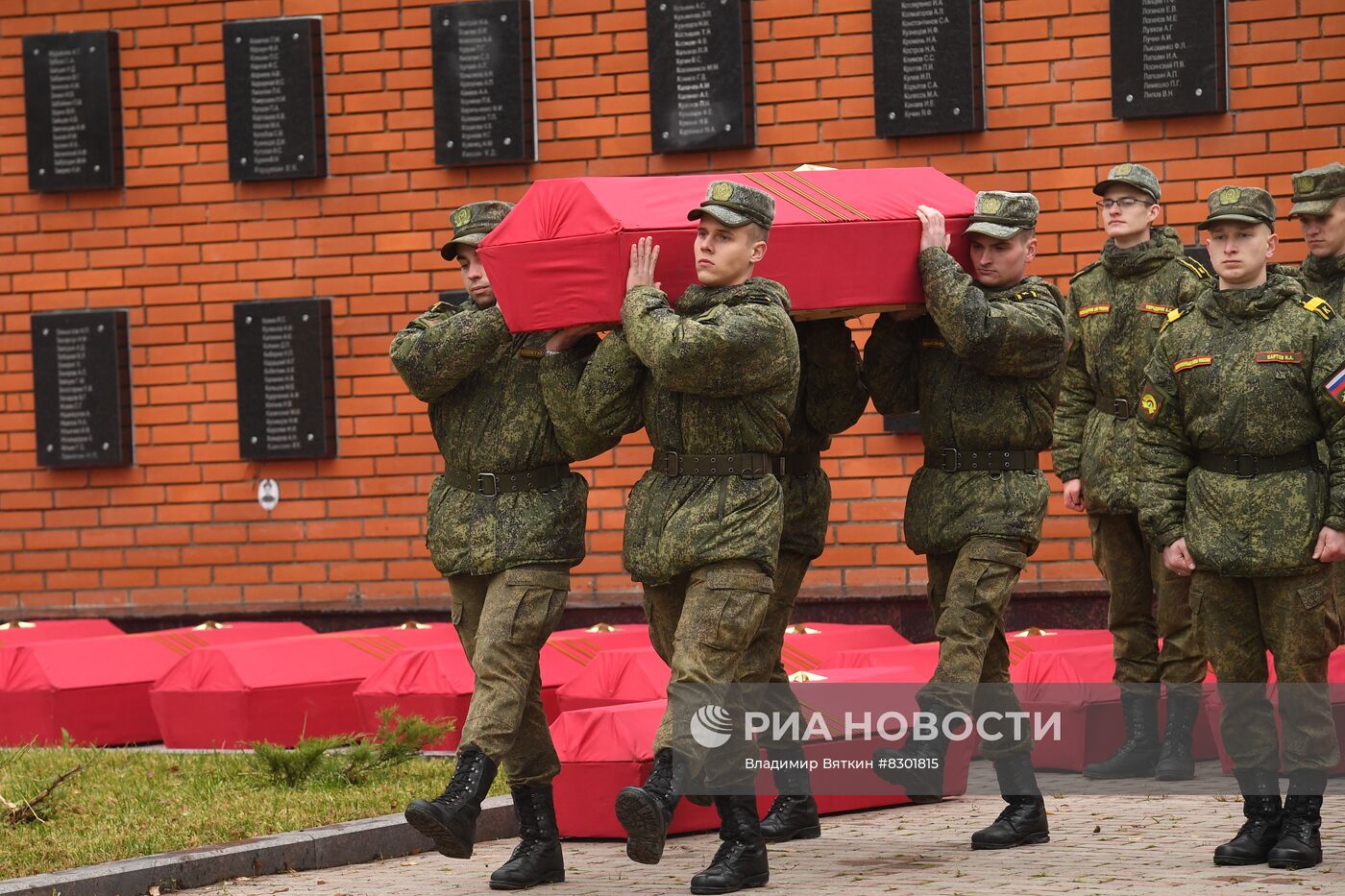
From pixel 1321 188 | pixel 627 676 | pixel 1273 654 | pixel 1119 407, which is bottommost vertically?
pixel 627 676

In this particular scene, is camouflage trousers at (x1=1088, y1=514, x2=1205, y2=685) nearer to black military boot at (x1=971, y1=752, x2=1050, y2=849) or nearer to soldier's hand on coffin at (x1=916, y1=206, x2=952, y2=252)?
black military boot at (x1=971, y1=752, x2=1050, y2=849)

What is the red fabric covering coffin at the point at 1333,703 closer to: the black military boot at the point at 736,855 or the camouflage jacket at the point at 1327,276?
the camouflage jacket at the point at 1327,276

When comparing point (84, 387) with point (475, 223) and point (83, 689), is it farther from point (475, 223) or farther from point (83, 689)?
point (475, 223)

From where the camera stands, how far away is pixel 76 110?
38.7ft

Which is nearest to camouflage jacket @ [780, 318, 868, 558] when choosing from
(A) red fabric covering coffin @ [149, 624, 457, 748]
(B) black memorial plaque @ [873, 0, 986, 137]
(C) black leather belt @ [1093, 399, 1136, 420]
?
(C) black leather belt @ [1093, 399, 1136, 420]

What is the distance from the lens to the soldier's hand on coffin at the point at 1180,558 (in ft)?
20.8

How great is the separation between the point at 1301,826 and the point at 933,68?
5320 millimetres

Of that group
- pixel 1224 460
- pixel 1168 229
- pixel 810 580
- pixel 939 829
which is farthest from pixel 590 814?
pixel 810 580

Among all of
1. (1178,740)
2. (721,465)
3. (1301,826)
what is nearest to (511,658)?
(721,465)

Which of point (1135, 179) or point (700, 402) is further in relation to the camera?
point (1135, 179)

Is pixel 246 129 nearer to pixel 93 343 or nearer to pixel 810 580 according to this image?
pixel 93 343

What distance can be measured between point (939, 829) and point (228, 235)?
611 centimetres

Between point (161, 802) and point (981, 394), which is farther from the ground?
point (981, 394)

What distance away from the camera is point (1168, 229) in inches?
319
